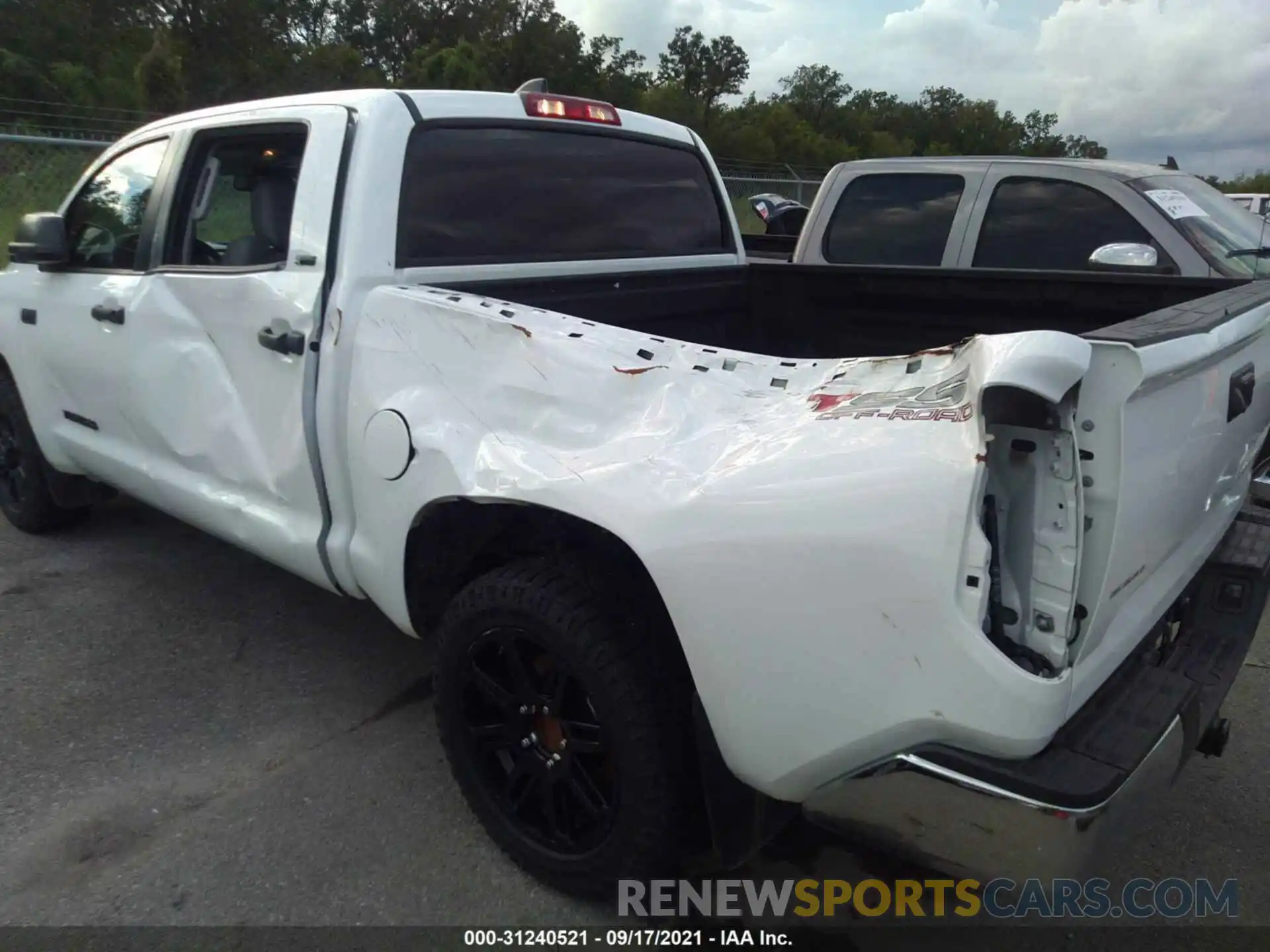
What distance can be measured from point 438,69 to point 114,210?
108ft

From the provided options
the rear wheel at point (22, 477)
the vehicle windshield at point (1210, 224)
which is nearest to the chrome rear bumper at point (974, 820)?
the vehicle windshield at point (1210, 224)

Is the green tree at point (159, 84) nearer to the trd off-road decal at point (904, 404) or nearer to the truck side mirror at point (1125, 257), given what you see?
the truck side mirror at point (1125, 257)

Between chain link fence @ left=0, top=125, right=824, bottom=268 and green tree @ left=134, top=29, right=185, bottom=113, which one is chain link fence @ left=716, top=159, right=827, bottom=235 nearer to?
chain link fence @ left=0, top=125, right=824, bottom=268

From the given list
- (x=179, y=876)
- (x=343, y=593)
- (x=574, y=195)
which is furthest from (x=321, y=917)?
(x=574, y=195)

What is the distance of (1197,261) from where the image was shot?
15.8 ft

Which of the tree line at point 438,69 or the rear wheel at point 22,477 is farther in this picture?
the tree line at point 438,69

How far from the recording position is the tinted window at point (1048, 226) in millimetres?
5152

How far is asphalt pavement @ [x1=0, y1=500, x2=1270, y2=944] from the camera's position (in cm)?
254

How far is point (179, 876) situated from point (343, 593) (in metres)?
0.87

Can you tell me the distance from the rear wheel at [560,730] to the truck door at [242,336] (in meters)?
0.72

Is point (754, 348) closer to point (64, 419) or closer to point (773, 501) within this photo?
point (773, 501)

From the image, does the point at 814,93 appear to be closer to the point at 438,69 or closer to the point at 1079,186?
the point at 438,69

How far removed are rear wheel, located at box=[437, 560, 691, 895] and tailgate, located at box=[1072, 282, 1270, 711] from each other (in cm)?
89

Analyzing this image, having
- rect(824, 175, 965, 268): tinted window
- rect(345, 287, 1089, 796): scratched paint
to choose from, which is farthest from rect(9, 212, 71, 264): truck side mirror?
rect(824, 175, 965, 268): tinted window
